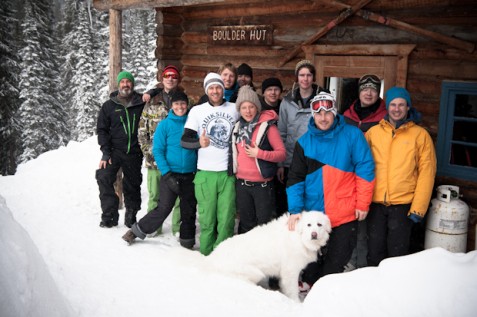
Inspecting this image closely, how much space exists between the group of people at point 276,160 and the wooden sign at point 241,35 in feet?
4.41

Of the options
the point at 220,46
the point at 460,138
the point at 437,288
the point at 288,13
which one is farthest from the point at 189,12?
the point at 437,288

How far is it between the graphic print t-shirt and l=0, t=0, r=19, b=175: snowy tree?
18.2 metres

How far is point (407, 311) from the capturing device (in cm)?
241

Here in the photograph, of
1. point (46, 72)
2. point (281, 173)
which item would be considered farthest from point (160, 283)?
point (46, 72)

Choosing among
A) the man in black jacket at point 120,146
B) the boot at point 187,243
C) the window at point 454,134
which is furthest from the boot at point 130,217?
the window at point 454,134

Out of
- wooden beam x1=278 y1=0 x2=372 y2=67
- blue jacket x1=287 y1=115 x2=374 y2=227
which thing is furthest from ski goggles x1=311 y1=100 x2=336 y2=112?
wooden beam x1=278 y1=0 x2=372 y2=67

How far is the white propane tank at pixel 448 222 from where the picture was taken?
163 inches

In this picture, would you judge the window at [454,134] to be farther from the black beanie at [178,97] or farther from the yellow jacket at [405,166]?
the black beanie at [178,97]

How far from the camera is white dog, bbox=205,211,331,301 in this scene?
3.91 m

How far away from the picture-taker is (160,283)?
373 centimetres

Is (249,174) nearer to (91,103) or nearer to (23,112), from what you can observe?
Answer: (23,112)

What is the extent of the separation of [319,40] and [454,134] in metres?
2.55

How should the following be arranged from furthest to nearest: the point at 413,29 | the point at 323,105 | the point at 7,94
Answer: the point at 7,94 < the point at 413,29 < the point at 323,105

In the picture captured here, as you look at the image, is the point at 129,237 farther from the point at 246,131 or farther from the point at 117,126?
the point at 246,131
